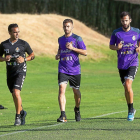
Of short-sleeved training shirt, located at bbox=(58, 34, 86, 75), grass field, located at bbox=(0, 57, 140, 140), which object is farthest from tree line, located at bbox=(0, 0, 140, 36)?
short-sleeved training shirt, located at bbox=(58, 34, 86, 75)

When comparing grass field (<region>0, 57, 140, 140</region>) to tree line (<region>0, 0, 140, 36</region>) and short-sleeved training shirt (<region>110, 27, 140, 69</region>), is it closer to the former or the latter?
short-sleeved training shirt (<region>110, 27, 140, 69</region>)

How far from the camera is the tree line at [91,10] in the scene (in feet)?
237

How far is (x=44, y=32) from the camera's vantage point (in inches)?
2478

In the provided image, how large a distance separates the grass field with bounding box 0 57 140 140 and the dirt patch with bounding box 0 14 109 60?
29.1 feet

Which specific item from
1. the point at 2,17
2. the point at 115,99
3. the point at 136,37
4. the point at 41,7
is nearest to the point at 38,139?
the point at 136,37

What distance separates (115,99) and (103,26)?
5301 cm

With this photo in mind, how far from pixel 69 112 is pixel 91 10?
202 feet

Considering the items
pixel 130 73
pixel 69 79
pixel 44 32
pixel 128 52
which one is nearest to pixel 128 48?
pixel 128 52

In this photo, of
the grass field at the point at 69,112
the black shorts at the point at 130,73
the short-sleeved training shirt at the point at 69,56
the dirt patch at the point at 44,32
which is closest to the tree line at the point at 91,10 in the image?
the dirt patch at the point at 44,32

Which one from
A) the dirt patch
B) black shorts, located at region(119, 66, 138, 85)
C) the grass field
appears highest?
the dirt patch

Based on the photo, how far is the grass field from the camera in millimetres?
9414

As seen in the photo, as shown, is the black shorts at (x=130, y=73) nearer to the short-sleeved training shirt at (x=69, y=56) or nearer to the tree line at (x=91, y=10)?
the short-sleeved training shirt at (x=69, y=56)

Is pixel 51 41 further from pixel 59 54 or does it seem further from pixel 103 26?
pixel 59 54

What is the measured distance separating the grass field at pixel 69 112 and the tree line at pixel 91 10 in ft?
77.6
